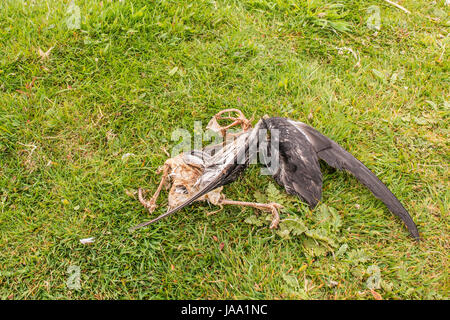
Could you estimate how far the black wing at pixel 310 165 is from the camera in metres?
2.54

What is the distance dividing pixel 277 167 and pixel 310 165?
0.93 feet

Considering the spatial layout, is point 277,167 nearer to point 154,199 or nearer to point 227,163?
point 227,163

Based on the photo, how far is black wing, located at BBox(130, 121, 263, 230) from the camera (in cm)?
229

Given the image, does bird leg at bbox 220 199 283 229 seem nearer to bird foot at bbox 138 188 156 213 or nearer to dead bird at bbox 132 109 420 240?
dead bird at bbox 132 109 420 240

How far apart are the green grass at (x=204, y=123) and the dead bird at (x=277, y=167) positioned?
16 cm

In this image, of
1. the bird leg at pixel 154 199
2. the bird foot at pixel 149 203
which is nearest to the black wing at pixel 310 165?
the bird leg at pixel 154 199

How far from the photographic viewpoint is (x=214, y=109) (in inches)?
127

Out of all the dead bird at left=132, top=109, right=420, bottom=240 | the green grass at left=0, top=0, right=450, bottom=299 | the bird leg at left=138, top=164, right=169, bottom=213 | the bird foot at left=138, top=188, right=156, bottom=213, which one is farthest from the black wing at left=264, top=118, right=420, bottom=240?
the bird foot at left=138, top=188, right=156, bottom=213

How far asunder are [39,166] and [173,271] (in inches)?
60.5

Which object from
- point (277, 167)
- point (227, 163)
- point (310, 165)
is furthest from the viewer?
point (277, 167)

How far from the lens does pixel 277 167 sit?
106 inches

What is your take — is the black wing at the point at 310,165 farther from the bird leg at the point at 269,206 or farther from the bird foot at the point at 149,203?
the bird foot at the point at 149,203

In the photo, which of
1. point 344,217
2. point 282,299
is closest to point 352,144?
point 344,217

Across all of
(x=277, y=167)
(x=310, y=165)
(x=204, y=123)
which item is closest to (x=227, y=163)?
(x=277, y=167)
